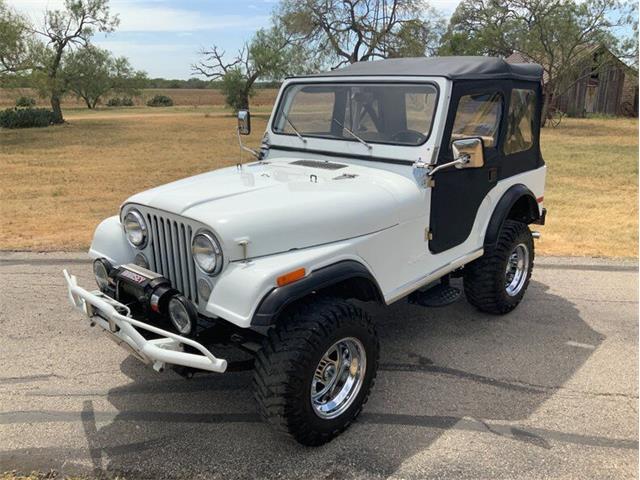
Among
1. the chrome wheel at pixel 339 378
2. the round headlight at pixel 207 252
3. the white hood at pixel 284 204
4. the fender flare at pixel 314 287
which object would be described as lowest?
the chrome wheel at pixel 339 378

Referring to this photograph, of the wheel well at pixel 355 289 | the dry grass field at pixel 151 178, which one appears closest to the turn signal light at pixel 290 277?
the wheel well at pixel 355 289

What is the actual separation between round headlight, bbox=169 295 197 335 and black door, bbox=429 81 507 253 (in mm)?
1724

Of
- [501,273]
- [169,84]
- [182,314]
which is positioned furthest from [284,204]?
[169,84]

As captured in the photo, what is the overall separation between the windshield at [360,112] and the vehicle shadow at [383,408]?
161cm

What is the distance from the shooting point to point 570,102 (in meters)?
35.1

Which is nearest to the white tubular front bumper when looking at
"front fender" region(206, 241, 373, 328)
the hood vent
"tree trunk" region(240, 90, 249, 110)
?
"front fender" region(206, 241, 373, 328)

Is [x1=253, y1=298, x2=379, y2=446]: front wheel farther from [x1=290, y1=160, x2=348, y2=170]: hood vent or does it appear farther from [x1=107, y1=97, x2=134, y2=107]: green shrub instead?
[x1=107, y1=97, x2=134, y2=107]: green shrub

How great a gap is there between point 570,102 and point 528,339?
1397 inches

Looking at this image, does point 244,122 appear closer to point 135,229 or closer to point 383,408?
point 135,229

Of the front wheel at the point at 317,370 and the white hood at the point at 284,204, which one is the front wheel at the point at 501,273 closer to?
Answer: the white hood at the point at 284,204

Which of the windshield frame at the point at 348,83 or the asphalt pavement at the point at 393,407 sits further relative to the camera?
the windshield frame at the point at 348,83

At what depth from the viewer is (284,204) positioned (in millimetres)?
3021

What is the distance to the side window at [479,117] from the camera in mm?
3758

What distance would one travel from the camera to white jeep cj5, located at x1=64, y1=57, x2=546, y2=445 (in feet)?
8.98
